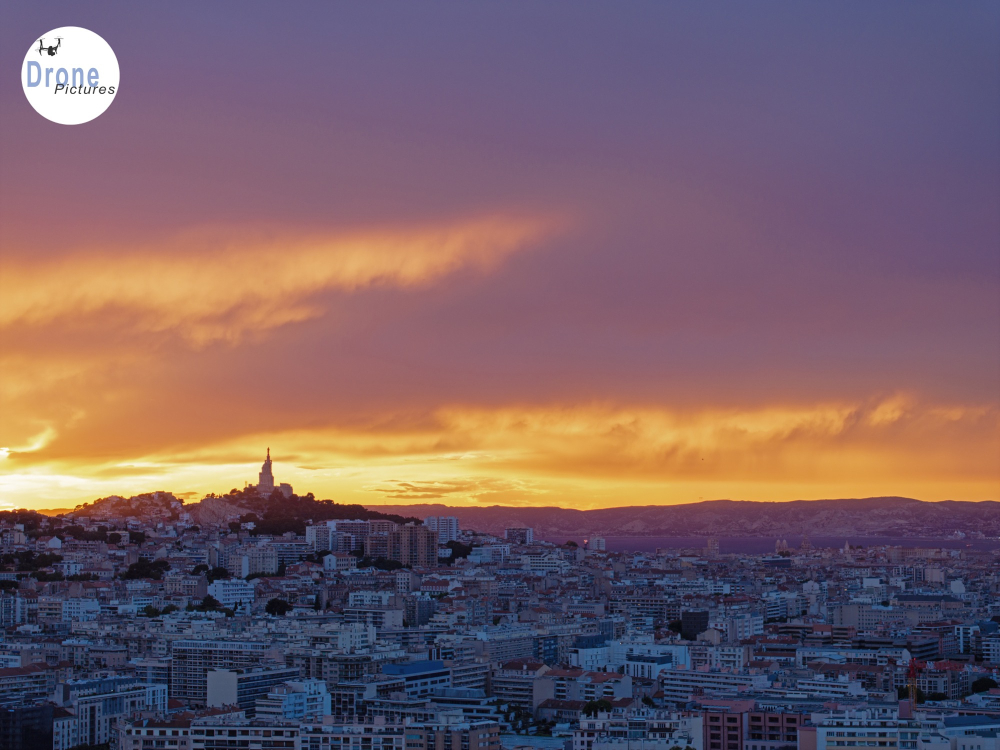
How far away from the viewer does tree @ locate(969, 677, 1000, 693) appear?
42103 mm

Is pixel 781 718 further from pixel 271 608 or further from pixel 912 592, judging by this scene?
pixel 912 592

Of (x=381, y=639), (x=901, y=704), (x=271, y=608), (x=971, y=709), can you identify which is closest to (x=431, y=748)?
(x=901, y=704)

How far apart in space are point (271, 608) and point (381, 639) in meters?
14.8

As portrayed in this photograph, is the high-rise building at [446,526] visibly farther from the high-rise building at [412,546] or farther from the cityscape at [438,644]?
the high-rise building at [412,546]

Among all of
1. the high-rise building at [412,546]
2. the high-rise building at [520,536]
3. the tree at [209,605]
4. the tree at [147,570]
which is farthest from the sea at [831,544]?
the tree at [209,605]

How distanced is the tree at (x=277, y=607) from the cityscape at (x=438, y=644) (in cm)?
21

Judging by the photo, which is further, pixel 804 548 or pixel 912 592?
pixel 804 548

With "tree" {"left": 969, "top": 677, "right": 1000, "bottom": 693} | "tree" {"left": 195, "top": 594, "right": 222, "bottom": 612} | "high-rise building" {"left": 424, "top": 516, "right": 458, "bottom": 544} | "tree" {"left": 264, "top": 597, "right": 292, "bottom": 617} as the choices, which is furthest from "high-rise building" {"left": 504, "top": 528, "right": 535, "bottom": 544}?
"tree" {"left": 969, "top": 677, "right": 1000, "bottom": 693}

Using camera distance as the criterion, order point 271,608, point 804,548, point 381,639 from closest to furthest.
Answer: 1. point 381,639
2. point 271,608
3. point 804,548

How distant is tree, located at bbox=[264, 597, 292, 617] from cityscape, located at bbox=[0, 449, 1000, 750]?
0.69ft

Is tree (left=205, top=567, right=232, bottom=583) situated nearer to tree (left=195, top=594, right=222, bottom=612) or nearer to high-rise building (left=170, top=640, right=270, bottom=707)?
tree (left=195, top=594, right=222, bottom=612)

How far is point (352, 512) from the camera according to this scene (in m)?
100

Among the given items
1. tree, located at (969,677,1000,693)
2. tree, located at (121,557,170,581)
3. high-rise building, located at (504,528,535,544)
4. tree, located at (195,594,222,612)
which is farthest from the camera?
high-rise building, located at (504,528,535,544)

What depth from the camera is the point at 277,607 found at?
216ft
